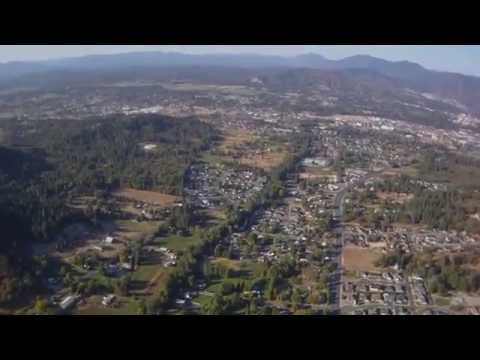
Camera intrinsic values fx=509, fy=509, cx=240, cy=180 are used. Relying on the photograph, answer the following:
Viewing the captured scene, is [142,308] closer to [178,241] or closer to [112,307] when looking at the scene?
[112,307]

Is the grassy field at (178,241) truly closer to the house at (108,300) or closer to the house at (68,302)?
the house at (108,300)

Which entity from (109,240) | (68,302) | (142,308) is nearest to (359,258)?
(142,308)

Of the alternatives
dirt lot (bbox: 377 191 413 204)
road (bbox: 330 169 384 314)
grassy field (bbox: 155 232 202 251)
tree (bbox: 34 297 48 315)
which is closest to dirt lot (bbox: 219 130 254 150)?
road (bbox: 330 169 384 314)

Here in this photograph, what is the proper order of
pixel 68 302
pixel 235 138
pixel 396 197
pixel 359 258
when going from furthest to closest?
pixel 235 138, pixel 396 197, pixel 359 258, pixel 68 302

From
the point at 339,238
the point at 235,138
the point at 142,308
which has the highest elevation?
the point at 235,138

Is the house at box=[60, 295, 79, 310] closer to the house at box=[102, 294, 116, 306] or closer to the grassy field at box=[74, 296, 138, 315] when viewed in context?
the grassy field at box=[74, 296, 138, 315]

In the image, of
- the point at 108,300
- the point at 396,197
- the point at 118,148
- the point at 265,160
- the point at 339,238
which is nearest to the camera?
the point at 108,300

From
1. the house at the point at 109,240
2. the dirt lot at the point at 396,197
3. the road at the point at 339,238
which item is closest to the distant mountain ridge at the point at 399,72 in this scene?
the road at the point at 339,238
